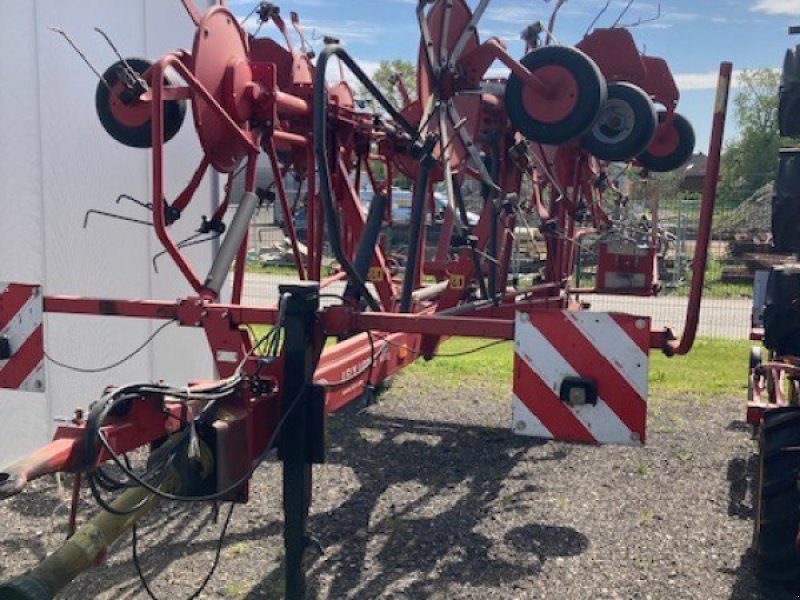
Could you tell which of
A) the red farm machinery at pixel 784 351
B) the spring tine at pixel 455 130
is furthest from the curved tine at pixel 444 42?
the red farm machinery at pixel 784 351

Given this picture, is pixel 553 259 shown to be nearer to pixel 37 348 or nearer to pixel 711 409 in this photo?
pixel 711 409

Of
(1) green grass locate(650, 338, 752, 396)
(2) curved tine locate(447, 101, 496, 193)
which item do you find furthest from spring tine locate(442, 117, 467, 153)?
(1) green grass locate(650, 338, 752, 396)

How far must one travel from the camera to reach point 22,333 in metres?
3.79

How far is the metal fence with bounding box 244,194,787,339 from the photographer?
14.3 m

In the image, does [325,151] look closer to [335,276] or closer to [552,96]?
[552,96]

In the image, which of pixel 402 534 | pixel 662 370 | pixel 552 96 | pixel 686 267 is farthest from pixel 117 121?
pixel 686 267

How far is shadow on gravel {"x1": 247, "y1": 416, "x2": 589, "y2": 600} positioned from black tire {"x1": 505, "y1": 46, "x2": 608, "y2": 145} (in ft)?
6.98

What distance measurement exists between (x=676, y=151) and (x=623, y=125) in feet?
7.70

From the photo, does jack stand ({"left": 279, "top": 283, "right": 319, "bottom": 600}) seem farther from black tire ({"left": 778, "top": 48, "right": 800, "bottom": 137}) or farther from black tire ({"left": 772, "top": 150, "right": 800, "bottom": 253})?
black tire ({"left": 778, "top": 48, "right": 800, "bottom": 137})

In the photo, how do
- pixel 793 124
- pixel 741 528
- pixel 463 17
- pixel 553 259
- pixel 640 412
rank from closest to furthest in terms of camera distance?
pixel 640 412 → pixel 793 124 → pixel 741 528 → pixel 463 17 → pixel 553 259

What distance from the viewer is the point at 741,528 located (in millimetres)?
4562

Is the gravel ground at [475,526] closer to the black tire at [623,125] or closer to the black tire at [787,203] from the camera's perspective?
the black tire at [787,203]

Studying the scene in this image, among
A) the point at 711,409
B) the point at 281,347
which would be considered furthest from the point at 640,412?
the point at 711,409

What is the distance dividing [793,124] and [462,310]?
6.87 ft
